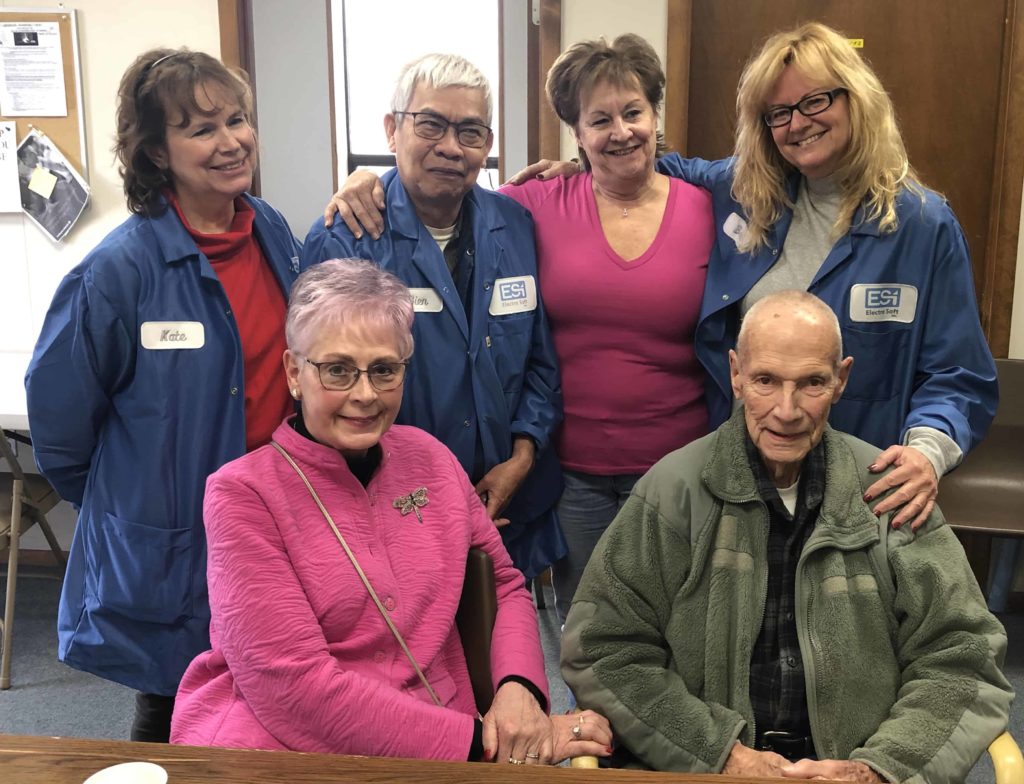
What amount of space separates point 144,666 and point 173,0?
270 centimetres

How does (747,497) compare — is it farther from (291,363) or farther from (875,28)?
(875,28)

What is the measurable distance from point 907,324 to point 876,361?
0.33 feet

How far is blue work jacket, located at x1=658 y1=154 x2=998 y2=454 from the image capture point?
6.16 feet

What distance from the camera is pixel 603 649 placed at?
1562 mm

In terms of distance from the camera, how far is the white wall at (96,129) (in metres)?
3.48

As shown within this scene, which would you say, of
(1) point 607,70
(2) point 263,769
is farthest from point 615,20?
(2) point 263,769

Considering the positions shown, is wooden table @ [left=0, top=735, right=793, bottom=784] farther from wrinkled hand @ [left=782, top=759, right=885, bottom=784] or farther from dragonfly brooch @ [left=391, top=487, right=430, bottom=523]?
dragonfly brooch @ [left=391, top=487, right=430, bottom=523]

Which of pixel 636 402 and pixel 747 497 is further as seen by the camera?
pixel 636 402

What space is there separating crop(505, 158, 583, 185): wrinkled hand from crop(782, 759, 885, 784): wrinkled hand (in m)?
1.46

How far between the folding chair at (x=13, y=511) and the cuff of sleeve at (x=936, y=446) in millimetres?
2676

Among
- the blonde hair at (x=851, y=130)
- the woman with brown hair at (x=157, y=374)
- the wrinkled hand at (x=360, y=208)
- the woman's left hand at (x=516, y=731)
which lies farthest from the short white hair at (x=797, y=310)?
the woman with brown hair at (x=157, y=374)

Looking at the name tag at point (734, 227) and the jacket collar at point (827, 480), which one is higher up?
the name tag at point (734, 227)

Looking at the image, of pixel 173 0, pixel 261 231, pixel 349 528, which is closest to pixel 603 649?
pixel 349 528

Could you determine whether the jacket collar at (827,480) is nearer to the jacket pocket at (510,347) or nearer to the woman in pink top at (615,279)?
the woman in pink top at (615,279)
